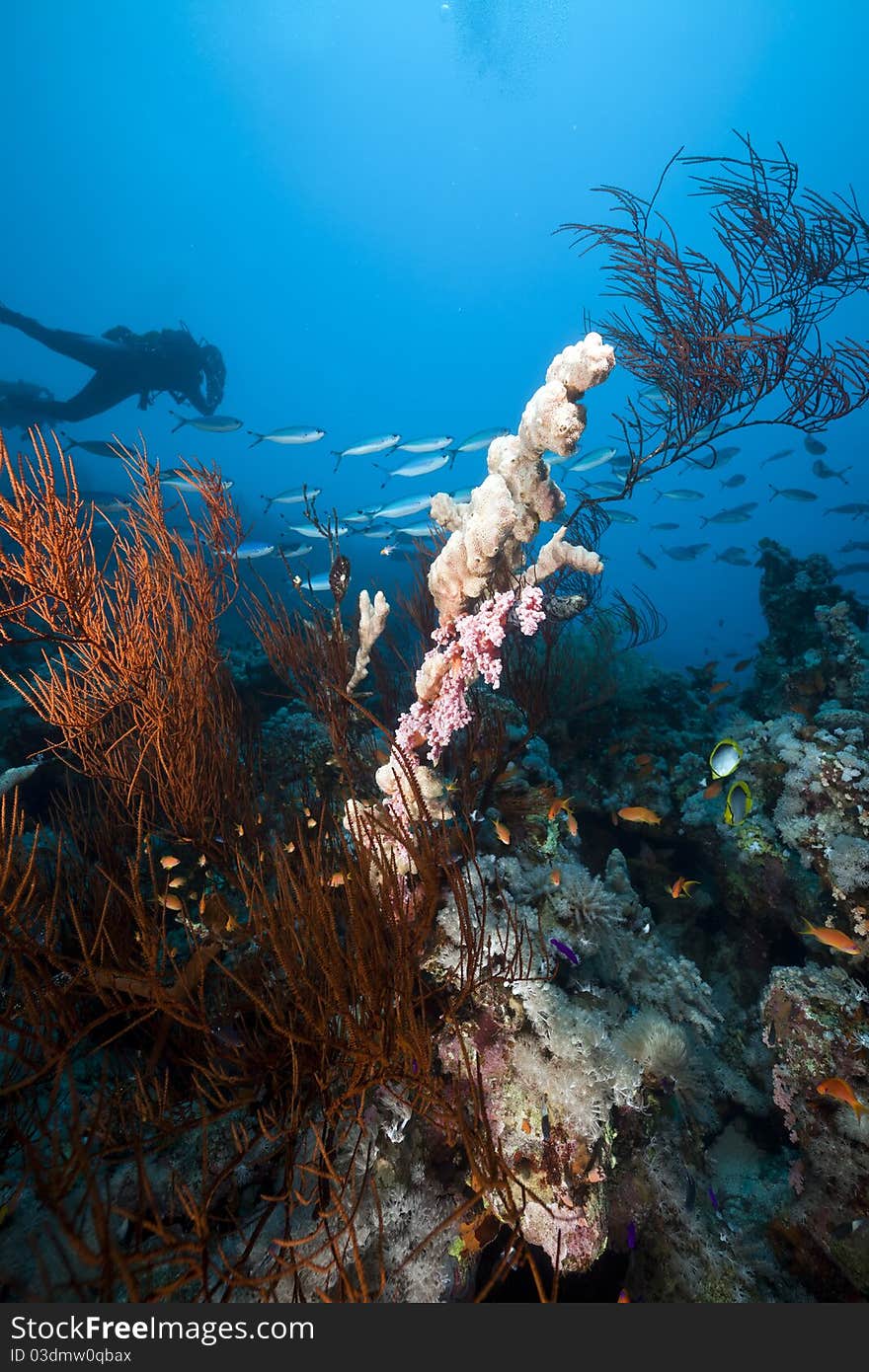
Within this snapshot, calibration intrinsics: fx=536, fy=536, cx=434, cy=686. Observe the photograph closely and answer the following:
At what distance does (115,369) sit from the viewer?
53.9 feet

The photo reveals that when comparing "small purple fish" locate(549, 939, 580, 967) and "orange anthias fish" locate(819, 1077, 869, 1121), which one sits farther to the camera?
"small purple fish" locate(549, 939, 580, 967)

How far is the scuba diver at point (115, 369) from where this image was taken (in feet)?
52.4

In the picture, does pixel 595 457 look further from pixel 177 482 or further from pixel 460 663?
pixel 460 663

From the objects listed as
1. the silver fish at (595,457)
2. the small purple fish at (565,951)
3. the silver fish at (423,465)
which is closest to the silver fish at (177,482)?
the silver fish at (423,465)

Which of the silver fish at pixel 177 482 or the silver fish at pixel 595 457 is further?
the silver fish at pixel 595 457

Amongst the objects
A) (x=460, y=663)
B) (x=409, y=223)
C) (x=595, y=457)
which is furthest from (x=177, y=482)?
(x=409, y=223)

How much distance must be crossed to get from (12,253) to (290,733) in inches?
4274

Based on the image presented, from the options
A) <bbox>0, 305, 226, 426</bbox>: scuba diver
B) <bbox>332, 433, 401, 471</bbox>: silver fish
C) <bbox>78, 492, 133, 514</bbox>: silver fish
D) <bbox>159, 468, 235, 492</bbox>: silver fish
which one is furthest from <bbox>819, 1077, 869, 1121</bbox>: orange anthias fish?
<bbox>0, 305, 226, 426</bbox>: scuba diver

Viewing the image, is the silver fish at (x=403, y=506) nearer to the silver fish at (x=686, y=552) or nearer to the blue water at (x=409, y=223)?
the silver fish at (x=686, y=552)

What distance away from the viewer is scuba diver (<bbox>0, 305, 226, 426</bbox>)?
1598 cm

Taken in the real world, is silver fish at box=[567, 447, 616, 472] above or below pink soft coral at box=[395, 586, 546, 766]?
above

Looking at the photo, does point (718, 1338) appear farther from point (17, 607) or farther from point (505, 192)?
point (505, 192)

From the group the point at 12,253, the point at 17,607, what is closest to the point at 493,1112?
the point at 17,607

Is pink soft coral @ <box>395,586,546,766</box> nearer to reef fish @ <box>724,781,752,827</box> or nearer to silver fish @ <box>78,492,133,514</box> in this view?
reef fish @ <box>724,781,752,827</box>
